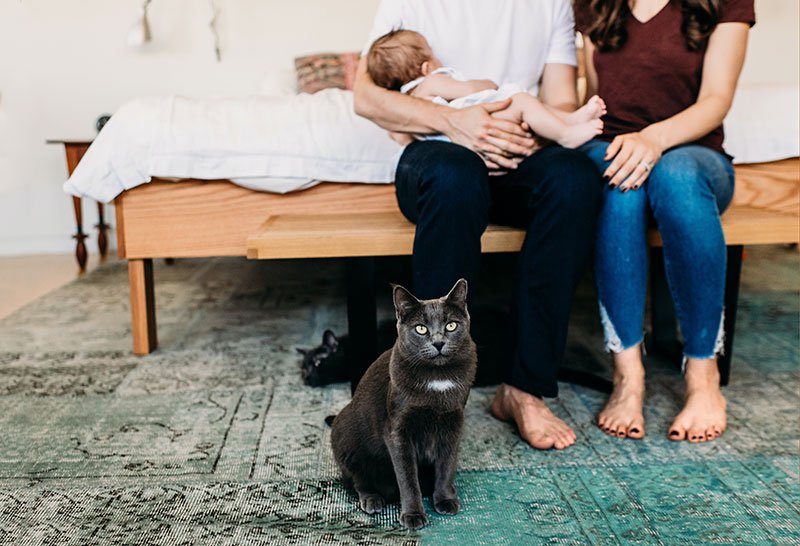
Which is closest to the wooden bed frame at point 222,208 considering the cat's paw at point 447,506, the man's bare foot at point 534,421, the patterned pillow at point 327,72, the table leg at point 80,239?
the man's bare foot at point 534,421

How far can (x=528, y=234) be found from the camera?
4.26 ft

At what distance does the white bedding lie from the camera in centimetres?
174

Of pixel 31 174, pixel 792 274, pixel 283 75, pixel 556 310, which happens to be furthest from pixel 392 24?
pixel 31 174

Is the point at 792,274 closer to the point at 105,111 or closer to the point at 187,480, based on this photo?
the point at 187,480

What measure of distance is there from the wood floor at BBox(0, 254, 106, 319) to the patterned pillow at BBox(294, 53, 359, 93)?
3.87ft

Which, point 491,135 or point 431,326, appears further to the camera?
point 491,135

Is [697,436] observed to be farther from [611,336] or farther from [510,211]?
[510,211]

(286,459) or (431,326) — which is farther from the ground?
(431,326)

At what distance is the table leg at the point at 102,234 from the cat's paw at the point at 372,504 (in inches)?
100

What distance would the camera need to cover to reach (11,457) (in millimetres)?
1268

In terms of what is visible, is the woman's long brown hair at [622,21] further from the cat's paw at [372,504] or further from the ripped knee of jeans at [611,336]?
the cat's paw at [372,504]

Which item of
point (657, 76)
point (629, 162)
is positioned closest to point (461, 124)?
point (629, 162)

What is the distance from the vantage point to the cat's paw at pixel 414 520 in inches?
40.0

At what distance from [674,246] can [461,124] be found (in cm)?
45
